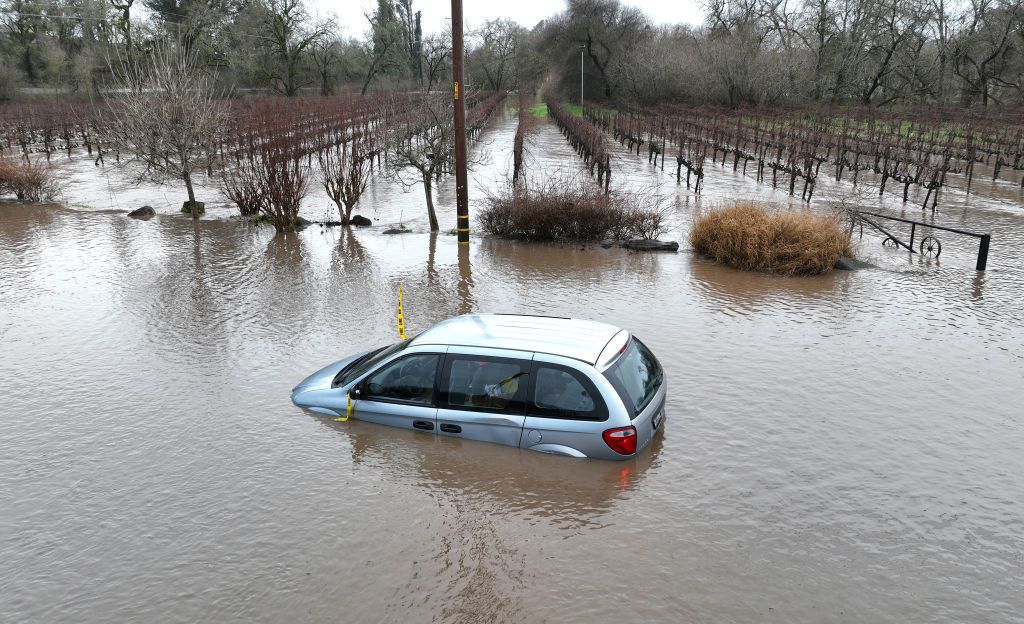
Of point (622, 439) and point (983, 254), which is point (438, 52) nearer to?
point (983, 254)

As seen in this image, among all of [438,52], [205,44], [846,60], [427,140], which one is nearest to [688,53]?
[846,60]

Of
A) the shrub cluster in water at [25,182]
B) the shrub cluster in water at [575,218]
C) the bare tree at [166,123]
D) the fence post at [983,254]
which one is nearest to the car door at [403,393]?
the shrub cluster in water at [575,218]

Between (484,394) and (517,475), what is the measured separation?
0.88 m

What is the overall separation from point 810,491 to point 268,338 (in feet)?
27.0

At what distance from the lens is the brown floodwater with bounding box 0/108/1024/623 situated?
5.68 meters

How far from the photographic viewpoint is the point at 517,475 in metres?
7.24

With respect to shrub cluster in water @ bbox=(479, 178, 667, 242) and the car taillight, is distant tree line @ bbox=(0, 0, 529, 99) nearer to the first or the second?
shrub cluster in water @ bbox=(479, 178, 667, 242)

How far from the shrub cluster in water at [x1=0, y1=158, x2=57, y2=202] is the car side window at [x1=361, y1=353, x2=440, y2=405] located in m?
22.8

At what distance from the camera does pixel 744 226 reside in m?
16.0

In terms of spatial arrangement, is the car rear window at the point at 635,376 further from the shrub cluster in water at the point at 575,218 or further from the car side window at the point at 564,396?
the shrub cluster in water at the point at 575,218

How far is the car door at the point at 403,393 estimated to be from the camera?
25.0ft

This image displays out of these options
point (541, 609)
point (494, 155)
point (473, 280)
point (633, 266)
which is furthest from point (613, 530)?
point (494, 155)

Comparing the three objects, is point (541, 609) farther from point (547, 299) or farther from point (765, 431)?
point (547, 299)

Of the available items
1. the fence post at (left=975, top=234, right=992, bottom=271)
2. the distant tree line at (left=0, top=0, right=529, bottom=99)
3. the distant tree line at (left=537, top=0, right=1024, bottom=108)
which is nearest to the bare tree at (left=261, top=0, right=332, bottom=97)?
the distant tree line at (left=0, top=0, right=529, bottom=99)
